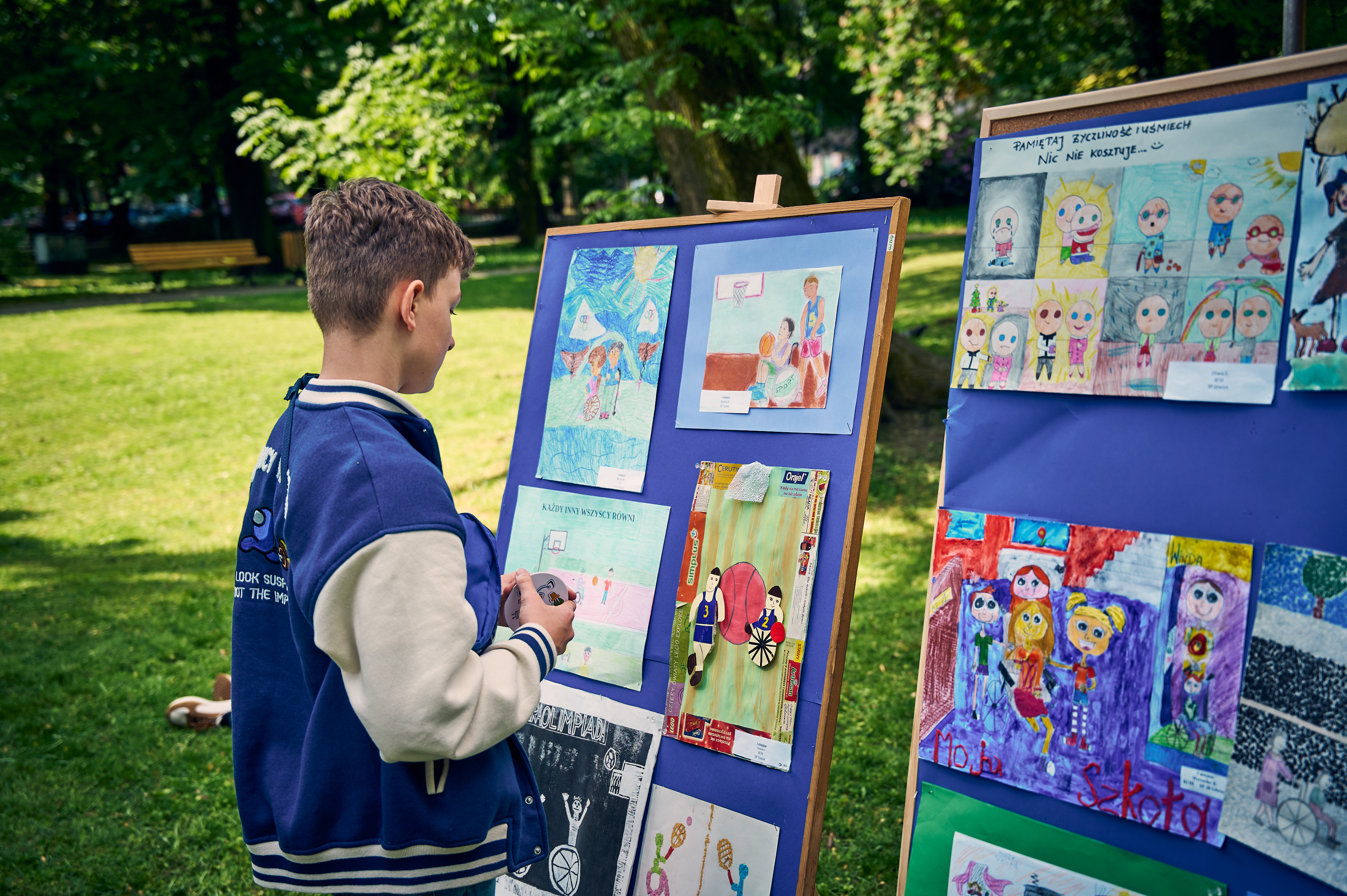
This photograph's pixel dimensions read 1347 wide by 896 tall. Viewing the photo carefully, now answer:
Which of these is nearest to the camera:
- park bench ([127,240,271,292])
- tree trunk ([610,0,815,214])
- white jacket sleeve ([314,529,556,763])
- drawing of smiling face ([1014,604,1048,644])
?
white jacket sleeve ([314,529,556,763])

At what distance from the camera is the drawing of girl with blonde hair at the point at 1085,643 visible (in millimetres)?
1575

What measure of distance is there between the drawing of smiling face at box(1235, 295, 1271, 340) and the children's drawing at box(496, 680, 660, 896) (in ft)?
4.84

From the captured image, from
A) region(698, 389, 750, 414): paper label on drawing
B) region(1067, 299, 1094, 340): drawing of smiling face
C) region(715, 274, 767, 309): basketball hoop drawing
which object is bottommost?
region(698, 389, 750, 414): paper label on drawing

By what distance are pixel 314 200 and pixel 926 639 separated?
1451 mm

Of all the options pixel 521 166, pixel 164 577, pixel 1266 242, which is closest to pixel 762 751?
pixel 1266 242

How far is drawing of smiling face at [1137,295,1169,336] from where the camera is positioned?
5.09ft

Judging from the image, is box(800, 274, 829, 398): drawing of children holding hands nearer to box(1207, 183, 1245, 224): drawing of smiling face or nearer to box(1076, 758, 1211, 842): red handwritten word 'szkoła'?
box(1207, 183, 1245, 224): drawing of smiling face

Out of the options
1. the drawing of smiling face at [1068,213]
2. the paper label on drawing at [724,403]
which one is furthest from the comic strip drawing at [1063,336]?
the paper label on drawing at [724,403]

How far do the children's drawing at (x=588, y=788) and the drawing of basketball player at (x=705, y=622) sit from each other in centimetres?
17

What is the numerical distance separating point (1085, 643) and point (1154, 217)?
0.80 meters

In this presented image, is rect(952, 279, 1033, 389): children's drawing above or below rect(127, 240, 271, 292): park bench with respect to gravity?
below

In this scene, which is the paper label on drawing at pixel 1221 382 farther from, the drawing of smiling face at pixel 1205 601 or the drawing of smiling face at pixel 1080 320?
the drawing of smiling face at pixel 1205 601

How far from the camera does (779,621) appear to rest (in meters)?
1.92

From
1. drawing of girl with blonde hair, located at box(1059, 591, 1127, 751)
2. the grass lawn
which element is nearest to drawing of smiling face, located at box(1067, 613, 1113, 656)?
drawing of girl with blonde hair, located at box(1059, 591, 1127, 751)
